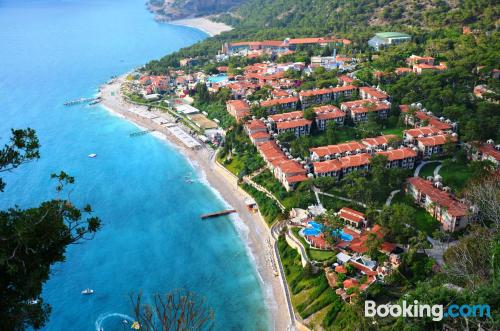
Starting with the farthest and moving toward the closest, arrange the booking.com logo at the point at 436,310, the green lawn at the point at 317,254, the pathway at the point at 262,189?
the pathway at the point at 262,189, the green lawn at the point at 317,254, the booking.com logo at the point at 436,310

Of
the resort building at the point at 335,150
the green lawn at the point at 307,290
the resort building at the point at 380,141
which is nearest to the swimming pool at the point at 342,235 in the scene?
the green lawn at the point at 307,290

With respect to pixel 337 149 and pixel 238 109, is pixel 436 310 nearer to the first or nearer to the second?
pixel 337 149

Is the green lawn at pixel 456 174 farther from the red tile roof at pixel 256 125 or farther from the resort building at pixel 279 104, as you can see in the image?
the resort building at pixel 279 104

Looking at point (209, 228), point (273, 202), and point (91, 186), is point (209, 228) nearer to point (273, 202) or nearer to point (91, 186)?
point (273, 202)

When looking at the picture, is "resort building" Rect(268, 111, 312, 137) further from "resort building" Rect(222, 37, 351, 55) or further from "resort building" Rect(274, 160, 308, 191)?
"resort building" Rect(222, 37, 351, 55)

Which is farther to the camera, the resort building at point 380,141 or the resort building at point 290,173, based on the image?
the resort building at point 380,141

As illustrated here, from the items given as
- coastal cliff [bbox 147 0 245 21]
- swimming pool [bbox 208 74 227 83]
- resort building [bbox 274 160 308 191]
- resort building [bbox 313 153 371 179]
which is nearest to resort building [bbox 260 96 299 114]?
resort building [bbox 274 160 308 191]

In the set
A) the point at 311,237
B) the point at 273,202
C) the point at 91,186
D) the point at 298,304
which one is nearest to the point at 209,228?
the point at 273,202

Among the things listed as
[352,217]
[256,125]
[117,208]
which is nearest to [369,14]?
[256,125]
